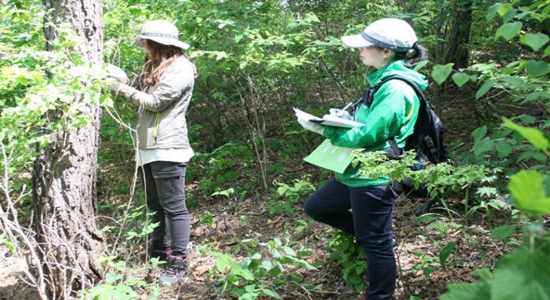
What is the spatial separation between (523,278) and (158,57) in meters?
2.96

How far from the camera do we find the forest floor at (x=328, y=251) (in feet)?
9.82

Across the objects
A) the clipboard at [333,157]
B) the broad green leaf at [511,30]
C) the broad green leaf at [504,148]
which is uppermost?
the broad green leaf at [511,30]

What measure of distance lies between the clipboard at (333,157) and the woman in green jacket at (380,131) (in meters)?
0.06

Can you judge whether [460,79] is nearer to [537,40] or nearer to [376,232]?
[537,40]

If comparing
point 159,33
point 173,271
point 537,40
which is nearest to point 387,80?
point 537,40

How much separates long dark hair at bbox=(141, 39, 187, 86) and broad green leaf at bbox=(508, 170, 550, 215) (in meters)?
2.82

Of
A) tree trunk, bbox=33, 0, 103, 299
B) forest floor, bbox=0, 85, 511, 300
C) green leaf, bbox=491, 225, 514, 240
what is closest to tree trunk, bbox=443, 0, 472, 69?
forest floor, bbox=0, 85, 511, 300

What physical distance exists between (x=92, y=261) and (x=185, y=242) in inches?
26.5

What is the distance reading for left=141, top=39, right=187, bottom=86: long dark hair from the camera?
3.29 meters

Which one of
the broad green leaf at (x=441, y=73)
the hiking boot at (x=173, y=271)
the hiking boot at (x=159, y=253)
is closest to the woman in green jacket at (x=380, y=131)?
the broad green leaf at (x=441, y=73)

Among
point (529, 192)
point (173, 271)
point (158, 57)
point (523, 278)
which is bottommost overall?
point (173, 271)

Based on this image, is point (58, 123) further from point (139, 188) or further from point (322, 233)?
point (139, 188)

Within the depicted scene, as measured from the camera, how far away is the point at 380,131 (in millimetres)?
2381

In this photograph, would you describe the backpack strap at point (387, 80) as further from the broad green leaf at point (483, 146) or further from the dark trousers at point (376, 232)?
the broad green leaf at point (483, 146)
